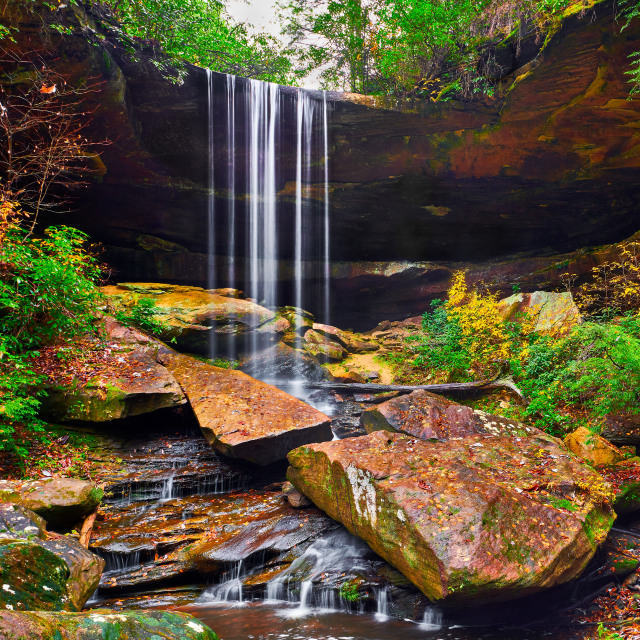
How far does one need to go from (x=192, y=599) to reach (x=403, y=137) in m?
10.8

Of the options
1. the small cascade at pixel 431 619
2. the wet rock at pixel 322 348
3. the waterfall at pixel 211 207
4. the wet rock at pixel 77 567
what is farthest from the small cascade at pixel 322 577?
the wet rock at pixel 322 348

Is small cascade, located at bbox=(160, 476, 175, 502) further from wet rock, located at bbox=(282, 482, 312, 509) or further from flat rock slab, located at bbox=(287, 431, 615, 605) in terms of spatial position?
flat rock slab, located at bbox=(287, 431, 615, 605)

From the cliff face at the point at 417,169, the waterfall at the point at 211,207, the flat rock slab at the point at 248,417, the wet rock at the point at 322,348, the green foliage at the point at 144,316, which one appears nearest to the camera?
the flat rock slab at the point at 248,417

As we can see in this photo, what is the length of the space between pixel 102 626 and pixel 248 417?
4005 millimetres

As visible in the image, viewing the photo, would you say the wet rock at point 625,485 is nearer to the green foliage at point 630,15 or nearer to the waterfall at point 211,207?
the green foliage at point 630,15

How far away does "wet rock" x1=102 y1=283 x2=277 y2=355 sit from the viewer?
8961 millimetres

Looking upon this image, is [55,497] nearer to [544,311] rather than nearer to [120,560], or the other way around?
[120,560]

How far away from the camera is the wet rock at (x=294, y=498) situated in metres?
4.71

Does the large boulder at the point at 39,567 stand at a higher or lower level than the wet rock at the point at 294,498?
higher

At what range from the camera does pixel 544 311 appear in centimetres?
909

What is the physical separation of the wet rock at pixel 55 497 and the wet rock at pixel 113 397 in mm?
1399

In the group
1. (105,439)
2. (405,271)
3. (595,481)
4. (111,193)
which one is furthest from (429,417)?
(111,193)

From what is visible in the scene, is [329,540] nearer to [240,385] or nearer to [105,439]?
[240,385]

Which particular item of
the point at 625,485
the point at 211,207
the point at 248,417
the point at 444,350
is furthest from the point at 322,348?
the point at 625,485
